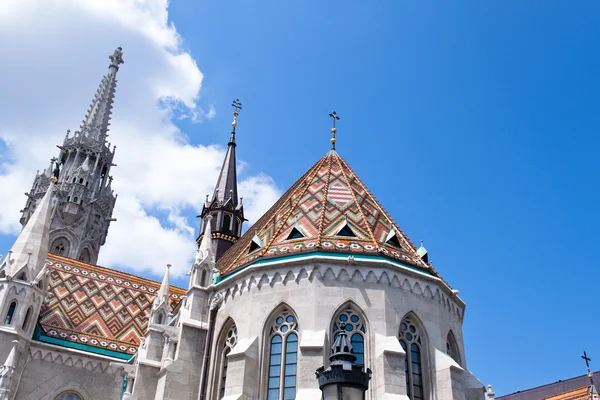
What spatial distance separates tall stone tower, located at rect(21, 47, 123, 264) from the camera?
36812mm

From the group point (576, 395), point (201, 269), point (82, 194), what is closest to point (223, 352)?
point (201, 269)

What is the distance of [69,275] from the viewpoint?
2539 cm

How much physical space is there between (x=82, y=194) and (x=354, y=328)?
28932mm

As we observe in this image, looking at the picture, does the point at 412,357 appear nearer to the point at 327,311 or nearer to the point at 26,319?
the point at 327,311

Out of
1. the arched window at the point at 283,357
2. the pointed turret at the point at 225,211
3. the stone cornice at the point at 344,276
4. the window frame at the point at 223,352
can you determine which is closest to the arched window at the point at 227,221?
the pointed turret at the point at 225,211

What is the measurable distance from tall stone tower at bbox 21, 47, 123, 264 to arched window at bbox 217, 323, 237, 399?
75.0 feet

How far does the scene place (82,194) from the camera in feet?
127

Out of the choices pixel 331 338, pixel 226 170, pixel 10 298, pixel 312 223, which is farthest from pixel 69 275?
pixel 331 338

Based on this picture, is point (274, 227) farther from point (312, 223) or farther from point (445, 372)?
point (445, 372)

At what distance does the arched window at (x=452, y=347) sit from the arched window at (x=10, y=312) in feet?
47.7

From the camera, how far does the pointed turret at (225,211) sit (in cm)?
3017

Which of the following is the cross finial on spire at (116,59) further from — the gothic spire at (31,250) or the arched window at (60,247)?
the gothic spire at (31,250)

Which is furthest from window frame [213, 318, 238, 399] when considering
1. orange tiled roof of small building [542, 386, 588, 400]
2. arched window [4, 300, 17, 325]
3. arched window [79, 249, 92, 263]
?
arched window [79, 249, 92, 263]

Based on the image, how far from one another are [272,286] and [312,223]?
2600 mm
